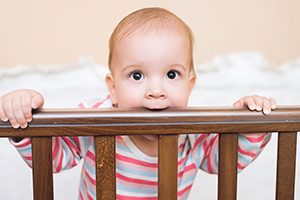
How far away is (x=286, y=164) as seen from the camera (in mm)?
820

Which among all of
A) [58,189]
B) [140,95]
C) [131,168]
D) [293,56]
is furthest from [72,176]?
[293,56]

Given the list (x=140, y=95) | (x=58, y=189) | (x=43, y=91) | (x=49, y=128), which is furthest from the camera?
(x=43, y=91)

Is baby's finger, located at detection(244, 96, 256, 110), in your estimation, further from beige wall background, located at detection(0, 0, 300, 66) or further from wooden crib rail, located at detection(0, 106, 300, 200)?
beige wall background, located at detection(0, 0, 300, 66)

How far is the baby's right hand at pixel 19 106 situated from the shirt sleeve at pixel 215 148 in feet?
1.08

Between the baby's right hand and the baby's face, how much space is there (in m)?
0.19

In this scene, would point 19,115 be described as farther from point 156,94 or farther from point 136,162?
point 136,162

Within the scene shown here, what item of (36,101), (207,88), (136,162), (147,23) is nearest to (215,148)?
(136,162)

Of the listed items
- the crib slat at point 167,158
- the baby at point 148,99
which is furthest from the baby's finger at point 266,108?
the crib slat at point 167,158

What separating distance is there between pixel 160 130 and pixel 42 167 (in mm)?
168

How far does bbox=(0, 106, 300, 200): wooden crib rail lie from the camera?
0.76 m

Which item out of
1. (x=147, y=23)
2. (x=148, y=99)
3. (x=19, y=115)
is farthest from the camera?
(x=147, y=23)

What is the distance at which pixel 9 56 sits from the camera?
182 centimetres

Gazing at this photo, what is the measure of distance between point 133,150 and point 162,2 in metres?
0.93

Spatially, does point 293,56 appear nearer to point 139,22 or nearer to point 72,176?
point 72,176
